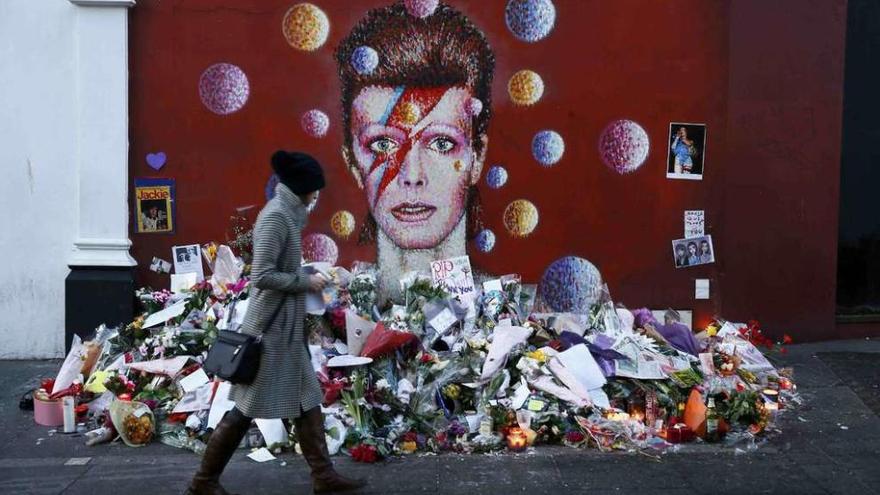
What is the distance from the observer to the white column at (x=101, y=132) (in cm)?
761

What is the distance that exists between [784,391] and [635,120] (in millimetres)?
2550

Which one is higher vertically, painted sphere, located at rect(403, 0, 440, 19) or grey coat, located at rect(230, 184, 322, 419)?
painted sphere, located at rect(403, 0, 440, 19)

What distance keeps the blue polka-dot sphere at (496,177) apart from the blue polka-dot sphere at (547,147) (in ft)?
1.02

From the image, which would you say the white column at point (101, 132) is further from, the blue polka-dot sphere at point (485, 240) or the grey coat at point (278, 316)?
the grey coat at point (278, 316)

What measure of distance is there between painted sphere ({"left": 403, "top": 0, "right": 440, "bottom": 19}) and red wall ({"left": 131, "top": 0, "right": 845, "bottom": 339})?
→ 0.72 feet

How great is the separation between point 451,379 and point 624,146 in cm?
286

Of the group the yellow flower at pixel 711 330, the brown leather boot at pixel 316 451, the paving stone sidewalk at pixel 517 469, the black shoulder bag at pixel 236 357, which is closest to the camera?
the black shoulder bag at pixel 236 357

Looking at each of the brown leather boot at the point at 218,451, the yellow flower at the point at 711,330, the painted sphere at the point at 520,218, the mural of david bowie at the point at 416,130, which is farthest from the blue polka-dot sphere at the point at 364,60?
the brown leather boot at the point at 218,451

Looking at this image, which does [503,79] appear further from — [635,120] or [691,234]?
[691,234]

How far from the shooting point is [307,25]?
7.79 metres

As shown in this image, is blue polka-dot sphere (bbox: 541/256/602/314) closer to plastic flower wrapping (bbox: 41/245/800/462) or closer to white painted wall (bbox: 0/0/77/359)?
plastic flower wrapping (bbox: 41/245/800/462)

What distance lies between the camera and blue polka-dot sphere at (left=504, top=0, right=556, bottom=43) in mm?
7809

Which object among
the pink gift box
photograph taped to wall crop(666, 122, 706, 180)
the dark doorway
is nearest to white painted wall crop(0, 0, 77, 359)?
the pink gift box

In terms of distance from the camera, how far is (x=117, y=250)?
25.2 ft
